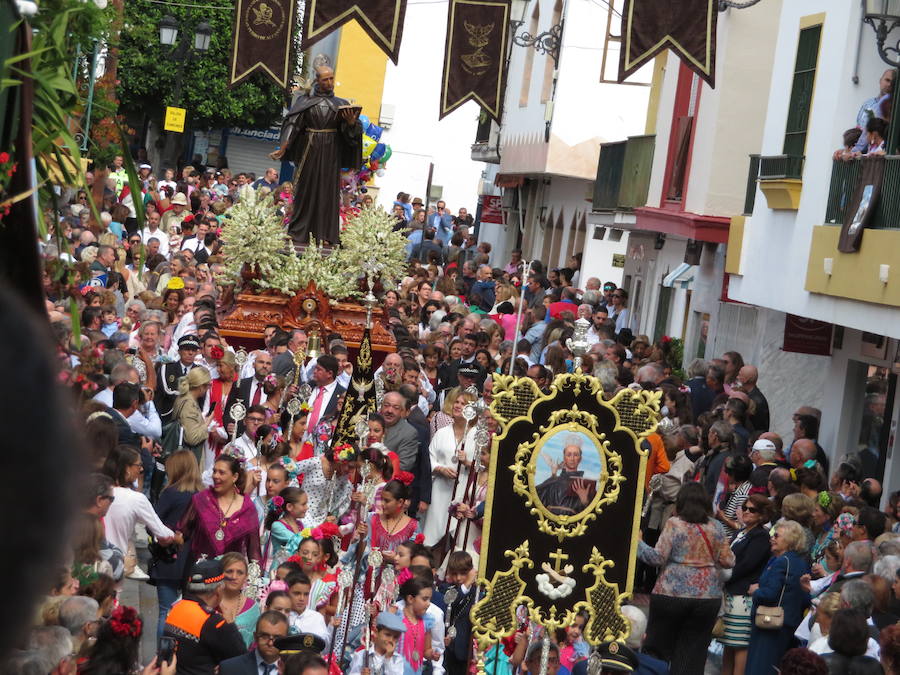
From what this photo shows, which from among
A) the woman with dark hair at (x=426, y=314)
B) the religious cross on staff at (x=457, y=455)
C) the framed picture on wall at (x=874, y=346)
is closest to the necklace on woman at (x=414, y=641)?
the religious cross on staff at (x=457, y=455)

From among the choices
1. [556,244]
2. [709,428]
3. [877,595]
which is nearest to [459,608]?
[877,595]

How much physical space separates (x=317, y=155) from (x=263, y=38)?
2235 millimetres

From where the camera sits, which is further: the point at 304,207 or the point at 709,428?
the point at 304,207

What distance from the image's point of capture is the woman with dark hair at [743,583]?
986 centimetres

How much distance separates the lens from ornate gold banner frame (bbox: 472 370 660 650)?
776 cm

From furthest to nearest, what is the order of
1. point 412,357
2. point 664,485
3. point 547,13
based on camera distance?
1. point 547,13
2. point 412,357
3. point 664,485

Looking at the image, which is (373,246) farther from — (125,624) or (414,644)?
(125,624)

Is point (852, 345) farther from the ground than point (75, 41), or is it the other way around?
point (75, 41)

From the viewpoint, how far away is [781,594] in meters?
9.38

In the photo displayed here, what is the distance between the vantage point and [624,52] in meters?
16.6

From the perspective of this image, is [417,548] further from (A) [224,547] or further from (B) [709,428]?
(B) [709,428]

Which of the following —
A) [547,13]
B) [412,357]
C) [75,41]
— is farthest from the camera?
[547,13]

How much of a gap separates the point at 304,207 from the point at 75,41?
1597 cm

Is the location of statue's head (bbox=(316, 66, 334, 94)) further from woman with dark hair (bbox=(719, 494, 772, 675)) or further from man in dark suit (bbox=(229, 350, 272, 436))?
woman with dark hair (bbox=(719, 494, 772, 675))
